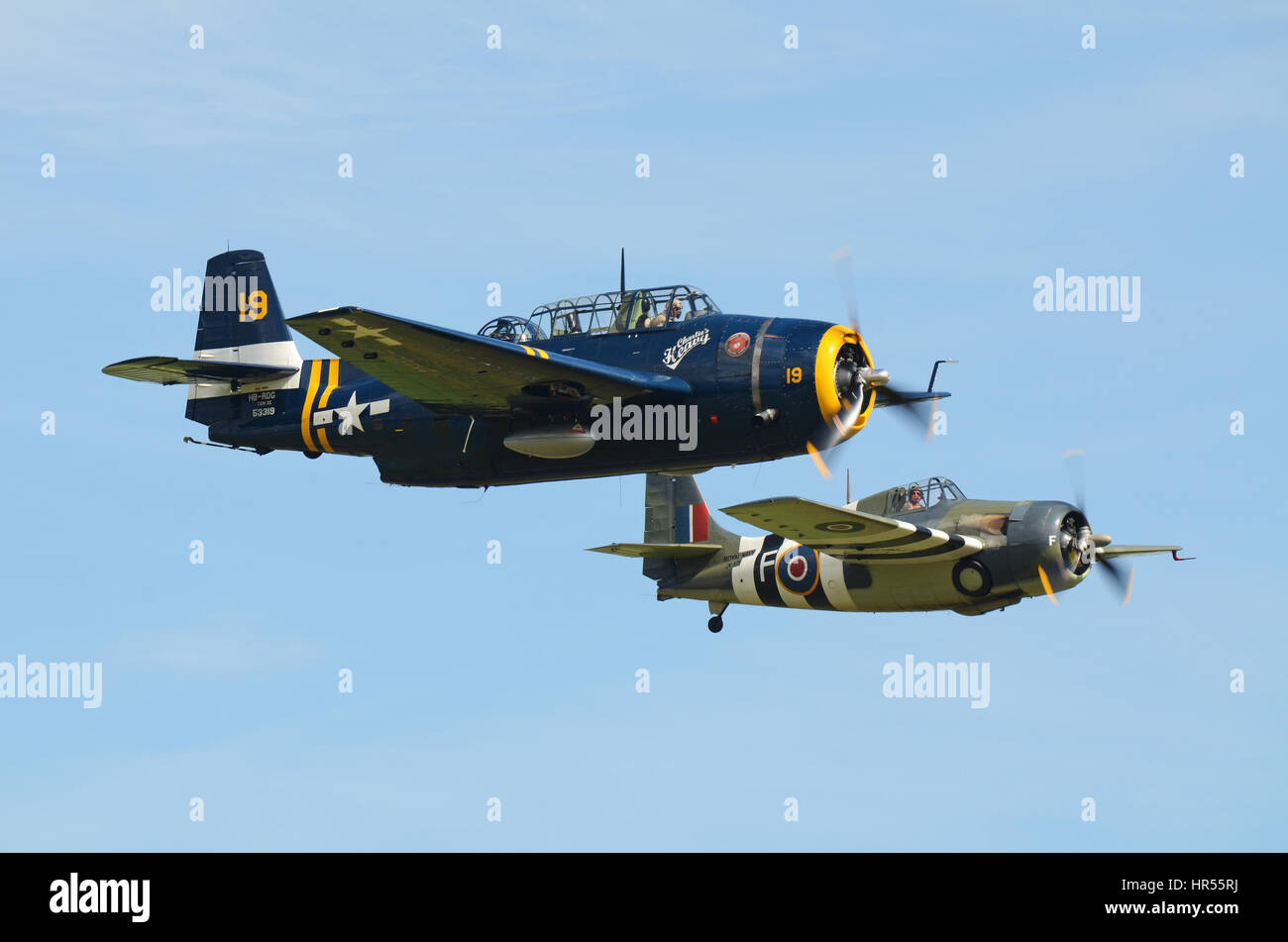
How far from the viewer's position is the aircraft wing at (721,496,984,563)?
4138 cm

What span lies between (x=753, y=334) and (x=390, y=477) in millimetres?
7742

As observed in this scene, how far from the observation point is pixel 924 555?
4631 cm

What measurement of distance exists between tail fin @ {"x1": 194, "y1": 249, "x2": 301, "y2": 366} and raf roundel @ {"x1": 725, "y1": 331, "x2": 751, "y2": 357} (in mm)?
9640

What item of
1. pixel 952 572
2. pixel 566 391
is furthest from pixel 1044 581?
pixel 566 391

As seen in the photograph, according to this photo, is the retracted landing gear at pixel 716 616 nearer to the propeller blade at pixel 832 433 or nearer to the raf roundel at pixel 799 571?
the raf roundel at pixel 799 571

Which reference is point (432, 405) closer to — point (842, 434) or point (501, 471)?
point (501, 471)

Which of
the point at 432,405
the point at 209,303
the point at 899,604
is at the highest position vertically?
the point at 209,303

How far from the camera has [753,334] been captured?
120 feet

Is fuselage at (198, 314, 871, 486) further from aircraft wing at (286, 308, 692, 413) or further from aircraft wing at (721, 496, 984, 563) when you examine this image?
aircraft wing at (721, 496, 984, 563)

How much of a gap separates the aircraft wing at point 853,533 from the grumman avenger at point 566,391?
10.1 feet

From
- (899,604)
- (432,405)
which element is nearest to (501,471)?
(432,405)

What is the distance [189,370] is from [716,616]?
15.9 metres

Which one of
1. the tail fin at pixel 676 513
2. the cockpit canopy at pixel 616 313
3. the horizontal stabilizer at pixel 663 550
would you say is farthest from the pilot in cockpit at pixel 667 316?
the tail fin at pixel 676 513

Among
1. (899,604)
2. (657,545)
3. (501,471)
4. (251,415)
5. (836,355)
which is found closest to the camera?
(836,355)
